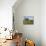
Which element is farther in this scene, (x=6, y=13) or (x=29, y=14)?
(x=29, y=14)

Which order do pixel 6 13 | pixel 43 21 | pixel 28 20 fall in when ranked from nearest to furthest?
pixel 6 13
pixel 43 21
pixel 28 20

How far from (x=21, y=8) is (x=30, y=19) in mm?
646

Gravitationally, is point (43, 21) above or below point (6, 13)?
below

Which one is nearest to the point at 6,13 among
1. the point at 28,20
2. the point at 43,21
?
Result: the point at 28,20

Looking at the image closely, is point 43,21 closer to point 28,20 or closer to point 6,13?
point 28,20

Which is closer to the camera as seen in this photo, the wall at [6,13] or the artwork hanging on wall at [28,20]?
the wall at [6,13]

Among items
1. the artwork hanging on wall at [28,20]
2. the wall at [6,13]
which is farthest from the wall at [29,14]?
the wall at [6,13]

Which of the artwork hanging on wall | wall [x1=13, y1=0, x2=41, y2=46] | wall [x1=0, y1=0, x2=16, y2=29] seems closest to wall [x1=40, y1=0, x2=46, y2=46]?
wall [x1=13, y1=0, x2=41, y2=46]

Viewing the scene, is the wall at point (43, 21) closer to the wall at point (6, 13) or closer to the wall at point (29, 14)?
the wall at point (29, 14)

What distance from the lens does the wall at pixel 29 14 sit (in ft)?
16.5

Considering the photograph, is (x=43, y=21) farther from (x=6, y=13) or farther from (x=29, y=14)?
(x=6, y=13)

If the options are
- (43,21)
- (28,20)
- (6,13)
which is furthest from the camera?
(28,20)

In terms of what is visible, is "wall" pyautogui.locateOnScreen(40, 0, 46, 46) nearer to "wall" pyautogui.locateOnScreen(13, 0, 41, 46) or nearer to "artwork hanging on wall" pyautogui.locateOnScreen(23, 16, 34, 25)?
"wall" pyautogui.locateOnScreen(13, 0, 41, 46)

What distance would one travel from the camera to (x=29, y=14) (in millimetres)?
5039
